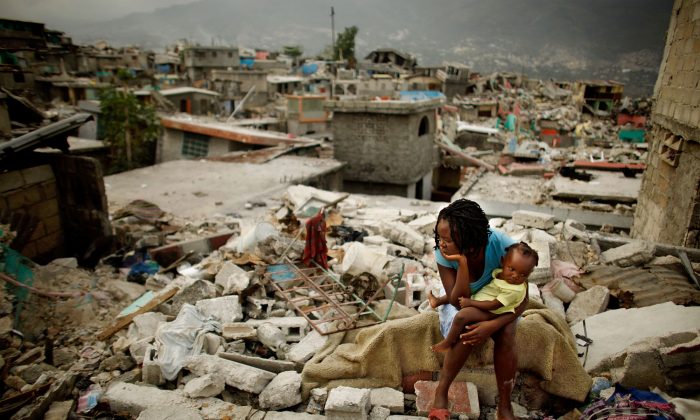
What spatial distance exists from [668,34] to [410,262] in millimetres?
5942

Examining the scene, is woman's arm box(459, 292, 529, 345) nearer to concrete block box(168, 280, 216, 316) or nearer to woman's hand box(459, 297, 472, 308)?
woman's hand box(459, 297, 472, 308)

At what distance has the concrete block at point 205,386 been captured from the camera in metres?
3.18

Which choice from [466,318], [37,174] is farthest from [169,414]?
[37,174]

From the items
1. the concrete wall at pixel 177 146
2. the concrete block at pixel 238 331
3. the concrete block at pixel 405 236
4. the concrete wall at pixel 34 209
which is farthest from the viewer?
the concrete wall at pixel 177 146

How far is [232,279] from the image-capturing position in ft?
15.8

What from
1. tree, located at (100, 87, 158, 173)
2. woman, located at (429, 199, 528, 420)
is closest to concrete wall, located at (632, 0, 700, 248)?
woman, located at (429, 199, 528, 420)

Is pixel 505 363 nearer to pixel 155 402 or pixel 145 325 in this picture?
pixel 155 402

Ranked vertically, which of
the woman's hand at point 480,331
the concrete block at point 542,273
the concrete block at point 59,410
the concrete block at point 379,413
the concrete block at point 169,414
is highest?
the woman's hand at point 480,331

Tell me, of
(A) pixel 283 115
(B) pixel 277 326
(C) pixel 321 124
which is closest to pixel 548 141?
(C) pixel 321 124

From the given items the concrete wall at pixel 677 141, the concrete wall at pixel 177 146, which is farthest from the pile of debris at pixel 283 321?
the concrete wall at pixel 177 146

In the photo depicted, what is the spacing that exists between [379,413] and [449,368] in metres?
0.61

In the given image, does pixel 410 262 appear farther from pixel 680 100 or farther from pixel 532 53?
pixel 532 53

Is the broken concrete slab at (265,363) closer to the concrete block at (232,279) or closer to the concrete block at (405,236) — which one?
the concrete block at (232,279)

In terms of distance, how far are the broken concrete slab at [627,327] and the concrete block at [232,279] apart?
11.3 ft
